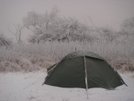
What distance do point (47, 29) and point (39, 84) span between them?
21.8 feet

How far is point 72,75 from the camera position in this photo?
256 cm

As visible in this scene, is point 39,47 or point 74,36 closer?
point 39,47

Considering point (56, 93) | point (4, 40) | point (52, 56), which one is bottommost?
point (56, 93)

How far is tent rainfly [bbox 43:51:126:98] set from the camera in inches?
96.7

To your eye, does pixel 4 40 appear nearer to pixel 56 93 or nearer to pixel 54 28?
pixel 54 28

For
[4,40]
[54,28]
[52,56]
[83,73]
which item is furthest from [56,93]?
[54,28]

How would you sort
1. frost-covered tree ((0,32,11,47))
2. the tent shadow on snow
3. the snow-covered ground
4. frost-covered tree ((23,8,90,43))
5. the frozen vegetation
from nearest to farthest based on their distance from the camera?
the snow-covered ground → the frozen vegetation → the tent shadow on snow → frost-covered tree ((0,32,11,47)) → frost-covered tree ((23,8,90,43))

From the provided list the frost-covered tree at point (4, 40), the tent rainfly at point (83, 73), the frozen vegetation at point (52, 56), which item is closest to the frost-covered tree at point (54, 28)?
the frozen vegetation at point (52, 56)

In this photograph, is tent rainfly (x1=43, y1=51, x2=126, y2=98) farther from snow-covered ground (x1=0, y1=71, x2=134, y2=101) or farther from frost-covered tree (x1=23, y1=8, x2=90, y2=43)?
frost-covered tree (x1=23, y1=8, x2=90, y2=43)

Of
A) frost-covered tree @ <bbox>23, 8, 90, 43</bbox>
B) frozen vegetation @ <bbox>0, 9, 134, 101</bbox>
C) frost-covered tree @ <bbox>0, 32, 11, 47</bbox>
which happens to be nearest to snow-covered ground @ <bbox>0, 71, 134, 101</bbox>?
frozen vegetation @ <bbox>0, 9, 134, 101</bbox>

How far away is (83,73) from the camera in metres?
2.50

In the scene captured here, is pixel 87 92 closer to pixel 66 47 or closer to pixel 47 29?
pixel 66 47

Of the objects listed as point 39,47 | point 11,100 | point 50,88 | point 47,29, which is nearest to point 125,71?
point 50,88

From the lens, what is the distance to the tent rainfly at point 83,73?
2.46 meters
